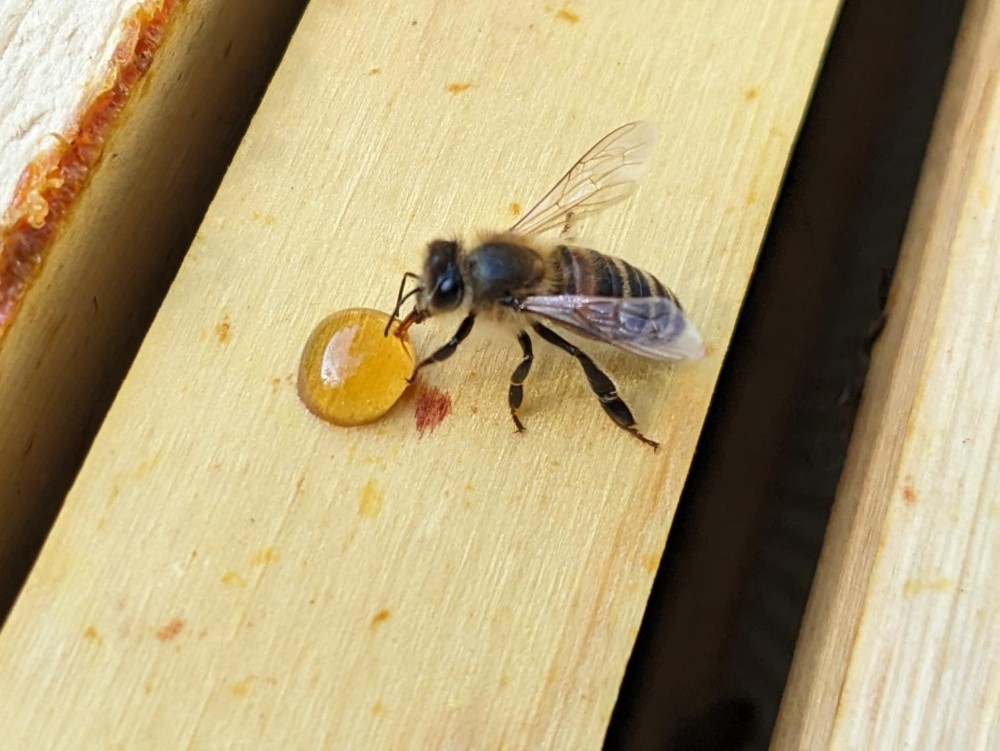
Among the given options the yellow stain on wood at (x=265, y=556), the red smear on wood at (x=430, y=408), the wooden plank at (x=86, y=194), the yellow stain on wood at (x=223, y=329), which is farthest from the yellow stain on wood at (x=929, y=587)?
the wooden plank at (x=86, y=194)

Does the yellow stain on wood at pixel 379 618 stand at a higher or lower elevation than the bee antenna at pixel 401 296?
lower

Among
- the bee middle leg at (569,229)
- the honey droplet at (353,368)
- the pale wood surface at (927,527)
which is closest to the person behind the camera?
the pale wood surface at (927,527)

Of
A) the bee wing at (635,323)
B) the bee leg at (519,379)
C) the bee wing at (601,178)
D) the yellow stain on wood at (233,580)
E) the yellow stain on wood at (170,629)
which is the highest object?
the bee wing at (601,178)

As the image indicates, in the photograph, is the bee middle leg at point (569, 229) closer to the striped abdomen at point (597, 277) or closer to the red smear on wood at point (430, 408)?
the striped abdomen at point (597, 277)

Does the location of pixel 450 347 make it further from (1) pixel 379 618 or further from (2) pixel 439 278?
(1) pixel 379 618

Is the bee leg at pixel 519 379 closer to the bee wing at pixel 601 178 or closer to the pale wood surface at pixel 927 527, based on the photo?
the bee wing at pixel 601 178

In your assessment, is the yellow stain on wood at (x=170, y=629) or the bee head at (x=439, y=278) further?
the bee head at (x=439, y=278)

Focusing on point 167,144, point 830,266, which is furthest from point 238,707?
point 830,266

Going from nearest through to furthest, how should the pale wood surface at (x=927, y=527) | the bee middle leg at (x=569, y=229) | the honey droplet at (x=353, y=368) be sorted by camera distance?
the pale wood surface at (x=927, y=527)
the honey droplet at (x=353, y=368)
the bee middle leg at (x=569, y=229)
